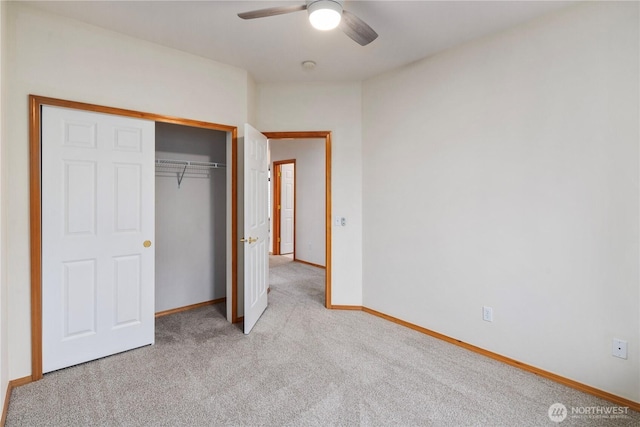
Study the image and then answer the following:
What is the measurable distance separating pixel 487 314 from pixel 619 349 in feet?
2.60

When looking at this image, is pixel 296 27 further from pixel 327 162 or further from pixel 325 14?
pixel 327 162

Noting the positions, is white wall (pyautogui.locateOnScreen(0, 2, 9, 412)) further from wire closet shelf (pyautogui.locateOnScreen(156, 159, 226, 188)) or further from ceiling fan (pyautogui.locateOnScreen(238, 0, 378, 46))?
ceiling fan (pyautogui.locateOnScreen(238, 0, 378, 46))

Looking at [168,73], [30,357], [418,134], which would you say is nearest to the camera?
[30,357]

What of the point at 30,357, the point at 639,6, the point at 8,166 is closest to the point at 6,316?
the point at 30,357

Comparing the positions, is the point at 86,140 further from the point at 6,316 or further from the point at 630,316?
the point at 630,316

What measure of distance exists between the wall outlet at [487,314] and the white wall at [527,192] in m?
0.03

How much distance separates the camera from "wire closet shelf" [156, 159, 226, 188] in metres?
3.42

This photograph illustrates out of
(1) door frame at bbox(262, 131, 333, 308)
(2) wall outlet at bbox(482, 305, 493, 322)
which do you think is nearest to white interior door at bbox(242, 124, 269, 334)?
(1) door frame at bbox(262, 131, 333, 308)

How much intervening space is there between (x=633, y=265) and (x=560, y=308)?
0.51 metres

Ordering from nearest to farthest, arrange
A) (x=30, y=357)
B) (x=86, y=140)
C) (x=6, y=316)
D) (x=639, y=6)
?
1. (x=639, y=6)
2. (x=6, y=316)
3. (x=30, y=357)
4. (x=86, y=140)

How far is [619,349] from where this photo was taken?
200 cm

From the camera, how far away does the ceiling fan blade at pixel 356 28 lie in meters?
1.90

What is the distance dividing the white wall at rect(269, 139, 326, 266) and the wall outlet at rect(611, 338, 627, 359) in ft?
13.9

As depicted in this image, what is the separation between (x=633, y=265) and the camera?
1938 mm
